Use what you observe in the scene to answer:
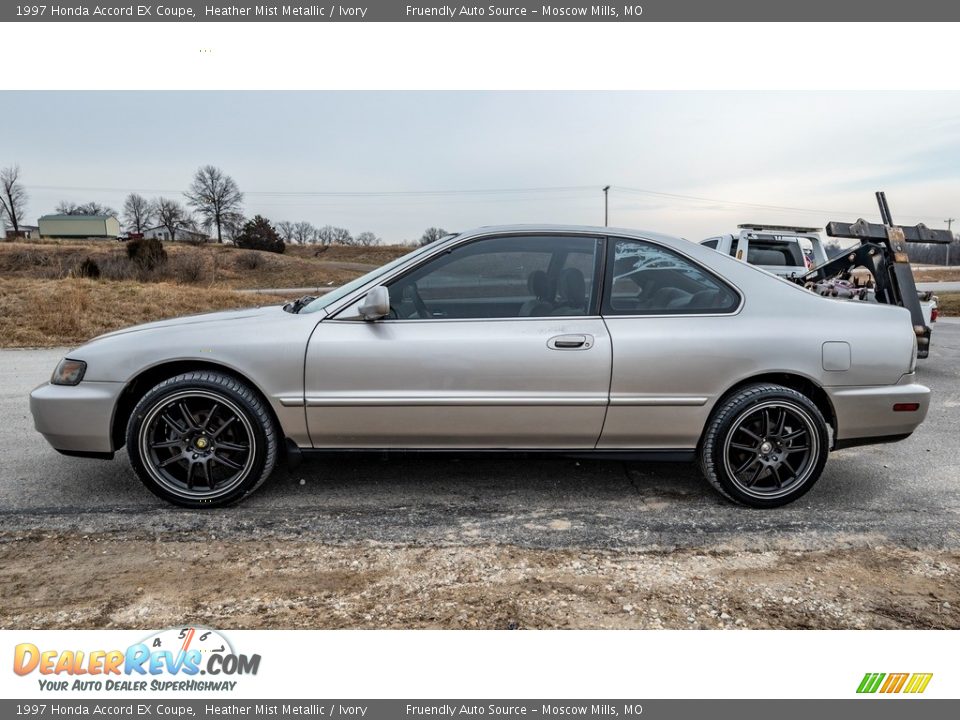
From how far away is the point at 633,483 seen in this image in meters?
3.78

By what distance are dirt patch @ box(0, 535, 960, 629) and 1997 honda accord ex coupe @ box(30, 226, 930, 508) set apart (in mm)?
608

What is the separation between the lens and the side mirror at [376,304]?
10.3ft

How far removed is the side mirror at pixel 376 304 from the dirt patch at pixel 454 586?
1169 mm

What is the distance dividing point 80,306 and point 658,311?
12777 millimetres

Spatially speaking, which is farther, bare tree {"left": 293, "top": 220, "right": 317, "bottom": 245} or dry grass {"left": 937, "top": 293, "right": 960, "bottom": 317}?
bare tree {"left": 293, "top": 220, "right": 317, "bottom": 245}

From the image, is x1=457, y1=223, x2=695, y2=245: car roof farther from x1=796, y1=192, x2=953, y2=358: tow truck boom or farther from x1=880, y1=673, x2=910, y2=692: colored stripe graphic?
x1=880, y1=673, x2=910, y2=692: colored stripe graphic

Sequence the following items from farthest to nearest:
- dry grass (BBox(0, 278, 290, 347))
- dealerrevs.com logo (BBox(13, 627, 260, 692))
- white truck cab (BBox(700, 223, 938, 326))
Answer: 1. dry grass (BBox(0, 278, 290, 347))
2. white truck cab (BBox(700, 223, 938, 326))
3. dealerrevs.com logo (BBox(13, 627, 260, 692))

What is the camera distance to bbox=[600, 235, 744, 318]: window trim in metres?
3.33

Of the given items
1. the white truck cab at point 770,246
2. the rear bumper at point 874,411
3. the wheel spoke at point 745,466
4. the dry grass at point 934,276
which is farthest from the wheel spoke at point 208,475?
the dry grass at point 934,276

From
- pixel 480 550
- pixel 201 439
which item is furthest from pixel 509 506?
pixel 201 439

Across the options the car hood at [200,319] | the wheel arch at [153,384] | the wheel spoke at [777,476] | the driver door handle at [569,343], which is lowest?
the wheel spoke at [777,476]

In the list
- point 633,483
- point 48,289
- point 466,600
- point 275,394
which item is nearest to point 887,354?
point 633,483

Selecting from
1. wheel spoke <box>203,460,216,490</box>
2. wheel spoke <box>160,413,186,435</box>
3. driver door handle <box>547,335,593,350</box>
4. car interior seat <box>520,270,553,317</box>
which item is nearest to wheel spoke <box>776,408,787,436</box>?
driver door handle <box>547,335,593,350</box>

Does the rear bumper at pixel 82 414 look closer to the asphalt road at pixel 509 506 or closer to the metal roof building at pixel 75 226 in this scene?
the asphalt road at pixel 509 506
